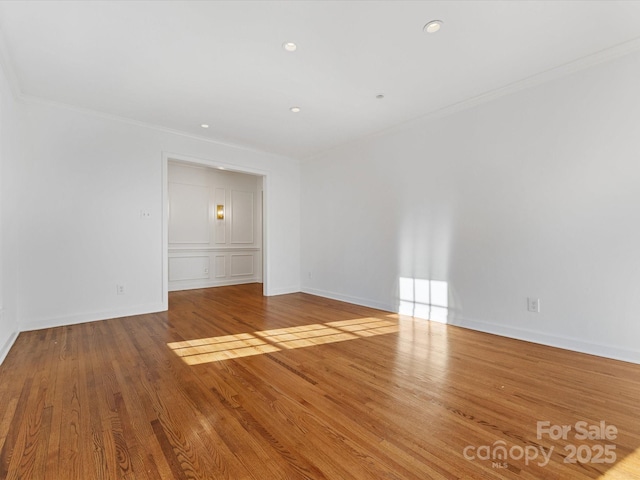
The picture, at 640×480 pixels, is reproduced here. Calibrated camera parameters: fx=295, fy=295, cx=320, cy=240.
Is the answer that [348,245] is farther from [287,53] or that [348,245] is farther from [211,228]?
[211,228]

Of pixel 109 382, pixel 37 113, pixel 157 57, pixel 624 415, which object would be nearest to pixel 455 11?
pixel 157 57

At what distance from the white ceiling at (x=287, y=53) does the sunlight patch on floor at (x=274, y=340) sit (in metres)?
2.73

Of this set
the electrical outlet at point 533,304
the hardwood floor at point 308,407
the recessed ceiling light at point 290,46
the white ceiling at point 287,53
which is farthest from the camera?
the electrical outlet at point 533,304

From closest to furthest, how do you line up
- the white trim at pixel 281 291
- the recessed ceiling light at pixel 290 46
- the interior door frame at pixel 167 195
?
the recessed ceiling light at pixel 290 46 < the interior door frame at pixel 167 195 < the white trim at pixel 281 291

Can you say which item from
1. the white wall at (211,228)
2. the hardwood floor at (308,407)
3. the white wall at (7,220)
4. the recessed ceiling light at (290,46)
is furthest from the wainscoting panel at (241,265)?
the recessed ceiling light at (290,46)

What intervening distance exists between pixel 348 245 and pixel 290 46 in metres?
3.25

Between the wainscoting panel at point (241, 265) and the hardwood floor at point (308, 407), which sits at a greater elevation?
the wainscoting panel at point (241, 265)

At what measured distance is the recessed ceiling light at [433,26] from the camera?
2273 millimetres

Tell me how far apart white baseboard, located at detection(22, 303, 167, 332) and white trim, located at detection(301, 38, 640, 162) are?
4337 millimetres

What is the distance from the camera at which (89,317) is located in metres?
3.85

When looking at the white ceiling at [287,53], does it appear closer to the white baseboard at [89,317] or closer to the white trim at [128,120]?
the white trim at [128,120]

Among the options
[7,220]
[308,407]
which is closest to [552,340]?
[308,407]

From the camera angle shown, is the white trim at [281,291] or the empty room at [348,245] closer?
the empty room at [348,245]

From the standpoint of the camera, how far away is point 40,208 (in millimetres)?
3570
